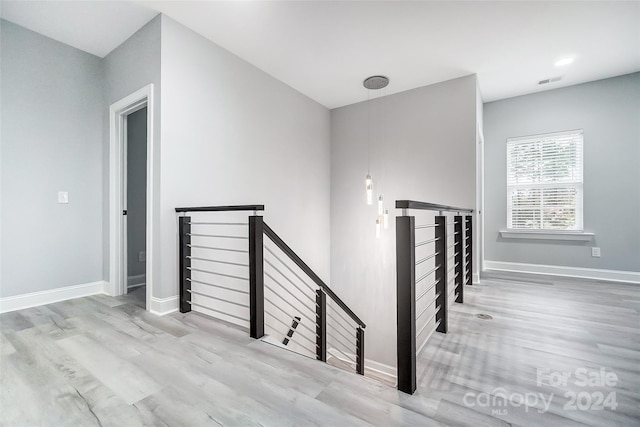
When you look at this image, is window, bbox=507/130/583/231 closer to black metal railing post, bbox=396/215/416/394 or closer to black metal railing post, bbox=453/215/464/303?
black metal railing post, bbox=453/215/464/303

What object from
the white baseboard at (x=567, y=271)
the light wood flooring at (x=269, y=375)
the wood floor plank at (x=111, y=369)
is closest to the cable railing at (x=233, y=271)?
the light wood flooring at (x=269, y=375)

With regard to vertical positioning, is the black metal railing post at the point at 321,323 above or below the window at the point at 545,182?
below

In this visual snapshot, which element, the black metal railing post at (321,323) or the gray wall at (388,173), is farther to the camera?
the gray wall at (388,173)

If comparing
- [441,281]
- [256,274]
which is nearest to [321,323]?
[256,274]

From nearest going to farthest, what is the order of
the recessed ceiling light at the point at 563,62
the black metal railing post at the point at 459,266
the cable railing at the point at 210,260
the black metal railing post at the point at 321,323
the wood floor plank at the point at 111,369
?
the wood floor plank at the point at 111,369 < the cable railing at the point at 210,260 < the black metal railing post at the point at 321,323 < the black metal railing post at the point at 459,266 < the recessed ceiling light at the point at 563,62

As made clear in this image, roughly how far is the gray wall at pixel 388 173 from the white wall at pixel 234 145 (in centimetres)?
37

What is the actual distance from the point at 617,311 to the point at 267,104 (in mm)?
4269

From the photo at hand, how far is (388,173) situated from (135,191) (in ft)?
11.6

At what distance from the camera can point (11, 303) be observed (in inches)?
95.1

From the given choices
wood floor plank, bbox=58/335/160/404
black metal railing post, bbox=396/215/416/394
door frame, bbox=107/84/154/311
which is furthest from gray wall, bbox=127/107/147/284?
black metal railing post, bbox=396/215/416/394

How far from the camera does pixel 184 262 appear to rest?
95.9 inches

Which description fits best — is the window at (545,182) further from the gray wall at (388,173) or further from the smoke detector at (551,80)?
the gray wall at (388,173)

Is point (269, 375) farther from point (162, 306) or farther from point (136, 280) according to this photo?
point (136, 280)

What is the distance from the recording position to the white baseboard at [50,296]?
241 centimetres
